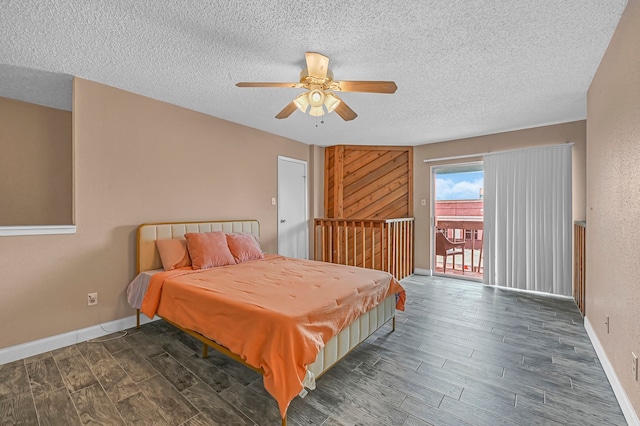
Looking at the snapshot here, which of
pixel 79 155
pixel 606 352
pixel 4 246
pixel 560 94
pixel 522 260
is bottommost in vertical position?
pixel 606 352

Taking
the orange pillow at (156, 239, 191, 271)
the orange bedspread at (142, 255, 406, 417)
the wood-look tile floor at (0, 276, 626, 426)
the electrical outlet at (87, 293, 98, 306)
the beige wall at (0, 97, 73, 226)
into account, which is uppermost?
the beige wall at (0, 97, 73, 226)

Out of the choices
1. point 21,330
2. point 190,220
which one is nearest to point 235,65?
point 190,220

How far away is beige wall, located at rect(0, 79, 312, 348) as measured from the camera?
2.33m

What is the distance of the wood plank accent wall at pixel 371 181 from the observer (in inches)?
204

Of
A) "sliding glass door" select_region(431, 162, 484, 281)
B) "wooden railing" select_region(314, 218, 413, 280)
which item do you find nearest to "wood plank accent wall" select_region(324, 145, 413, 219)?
"wooden railing" select_region(314, 218, 413, 280)

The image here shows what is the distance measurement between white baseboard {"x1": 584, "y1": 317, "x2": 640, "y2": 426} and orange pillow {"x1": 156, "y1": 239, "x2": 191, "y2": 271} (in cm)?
349

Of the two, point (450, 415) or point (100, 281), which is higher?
point (100, 281)

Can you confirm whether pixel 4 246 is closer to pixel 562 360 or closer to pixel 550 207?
pixel 562 360

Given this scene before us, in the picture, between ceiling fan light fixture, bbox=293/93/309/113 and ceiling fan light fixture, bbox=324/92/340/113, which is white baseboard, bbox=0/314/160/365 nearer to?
ceiling fan light fixture, bbox=293/93/309/113

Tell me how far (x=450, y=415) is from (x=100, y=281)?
3140mm

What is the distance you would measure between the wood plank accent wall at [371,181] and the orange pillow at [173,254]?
115 inches

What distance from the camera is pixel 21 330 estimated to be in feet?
7.51

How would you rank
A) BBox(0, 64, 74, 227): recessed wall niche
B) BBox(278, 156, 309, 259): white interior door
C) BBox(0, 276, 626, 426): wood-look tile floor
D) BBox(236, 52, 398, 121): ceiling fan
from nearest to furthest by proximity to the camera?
BBox(0, 276, 626, 426): wood-look tile floor < BBox(236, 52, 398, 121): ceiling fan < BBox(0, 64, 74, 227): recessed wall niche < BBox(278, 156, 309, 259): white interior door

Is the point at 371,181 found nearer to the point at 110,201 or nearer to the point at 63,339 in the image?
the point at 110,201
